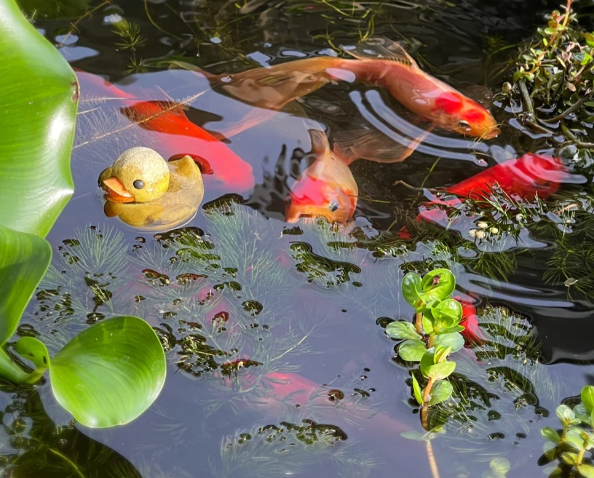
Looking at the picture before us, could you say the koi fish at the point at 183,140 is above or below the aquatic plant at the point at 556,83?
below

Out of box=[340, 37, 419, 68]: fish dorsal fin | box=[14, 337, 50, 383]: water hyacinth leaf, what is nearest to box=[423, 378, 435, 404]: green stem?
box=[14, 337, 50, 383]: water hyacinth leaf

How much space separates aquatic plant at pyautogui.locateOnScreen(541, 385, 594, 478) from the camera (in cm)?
128

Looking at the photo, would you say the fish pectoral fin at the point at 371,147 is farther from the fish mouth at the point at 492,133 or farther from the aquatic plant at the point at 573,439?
the aquatic plant at the point at 573,439

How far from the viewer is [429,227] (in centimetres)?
184

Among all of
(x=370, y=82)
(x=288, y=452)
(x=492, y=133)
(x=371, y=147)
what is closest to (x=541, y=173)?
(x=492, y=133)

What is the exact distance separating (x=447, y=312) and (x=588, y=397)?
0.35 metres

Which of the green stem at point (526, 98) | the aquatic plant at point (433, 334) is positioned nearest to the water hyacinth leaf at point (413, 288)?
the aquatic plant at point (433, 334)

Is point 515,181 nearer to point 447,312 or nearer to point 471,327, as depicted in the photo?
point 471,327

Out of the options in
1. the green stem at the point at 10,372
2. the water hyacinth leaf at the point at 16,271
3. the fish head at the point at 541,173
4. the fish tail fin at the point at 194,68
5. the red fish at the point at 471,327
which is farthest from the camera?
the fish tail fin at the point at 194,68

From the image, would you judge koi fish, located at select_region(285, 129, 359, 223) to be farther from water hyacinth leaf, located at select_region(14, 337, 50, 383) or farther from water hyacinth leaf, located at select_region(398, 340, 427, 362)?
water hyacinth leaf, located at select_region(14, 337, 50, 383)

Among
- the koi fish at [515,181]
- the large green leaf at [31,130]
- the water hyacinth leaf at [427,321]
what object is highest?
the large green leaf at [31,130]

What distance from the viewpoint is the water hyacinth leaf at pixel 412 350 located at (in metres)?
1.39

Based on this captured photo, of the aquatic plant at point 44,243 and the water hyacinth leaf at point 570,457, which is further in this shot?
the water hyacinth leaf at point 570,457

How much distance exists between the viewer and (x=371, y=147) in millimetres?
2104
